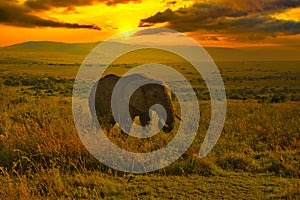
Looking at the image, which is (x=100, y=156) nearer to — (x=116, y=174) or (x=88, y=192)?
(x=116, y=174)

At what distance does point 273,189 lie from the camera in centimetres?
632

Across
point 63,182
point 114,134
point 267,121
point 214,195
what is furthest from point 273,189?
point 267,121

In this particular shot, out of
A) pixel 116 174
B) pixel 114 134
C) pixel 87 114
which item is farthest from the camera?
pixel 87 114

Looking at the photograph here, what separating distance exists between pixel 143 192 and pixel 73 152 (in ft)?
7.00

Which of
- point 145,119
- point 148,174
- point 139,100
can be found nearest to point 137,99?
point 139,100

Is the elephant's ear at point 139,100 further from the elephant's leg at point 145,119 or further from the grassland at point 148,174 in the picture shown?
the grassland at point 148,174

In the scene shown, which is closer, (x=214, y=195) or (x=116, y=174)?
(x=214, y=195)

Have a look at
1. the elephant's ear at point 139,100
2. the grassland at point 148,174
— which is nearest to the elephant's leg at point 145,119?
the elephant's ear at point 139,100

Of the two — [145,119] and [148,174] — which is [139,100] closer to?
[145,119]

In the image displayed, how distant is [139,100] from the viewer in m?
10.1

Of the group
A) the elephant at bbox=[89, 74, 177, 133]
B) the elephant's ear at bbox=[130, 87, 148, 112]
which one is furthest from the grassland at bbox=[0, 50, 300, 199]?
the elephant's ear at bbox=[130, 87, 148, 112]

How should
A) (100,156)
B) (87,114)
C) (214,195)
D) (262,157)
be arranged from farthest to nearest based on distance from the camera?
(87,114) → (262,157) → (100,156) → (214,195)

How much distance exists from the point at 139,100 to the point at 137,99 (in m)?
0.06

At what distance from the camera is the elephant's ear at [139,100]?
10086mm
